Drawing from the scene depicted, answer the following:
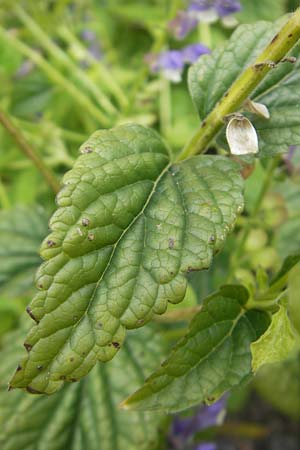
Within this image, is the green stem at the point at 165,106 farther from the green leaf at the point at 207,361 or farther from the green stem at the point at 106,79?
the green leaf at the point at 207,361

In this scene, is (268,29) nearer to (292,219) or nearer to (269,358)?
(269,358)

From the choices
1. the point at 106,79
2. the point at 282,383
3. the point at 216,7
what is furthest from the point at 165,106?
the point at 282,383

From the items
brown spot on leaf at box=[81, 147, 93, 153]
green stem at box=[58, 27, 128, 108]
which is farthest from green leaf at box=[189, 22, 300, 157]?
green stem at box=[58, 27, 128, 108]

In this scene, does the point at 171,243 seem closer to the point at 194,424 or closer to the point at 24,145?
the point at 24,145

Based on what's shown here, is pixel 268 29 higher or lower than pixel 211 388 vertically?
higher

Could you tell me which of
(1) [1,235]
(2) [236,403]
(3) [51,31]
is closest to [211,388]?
(1) [1,235]
